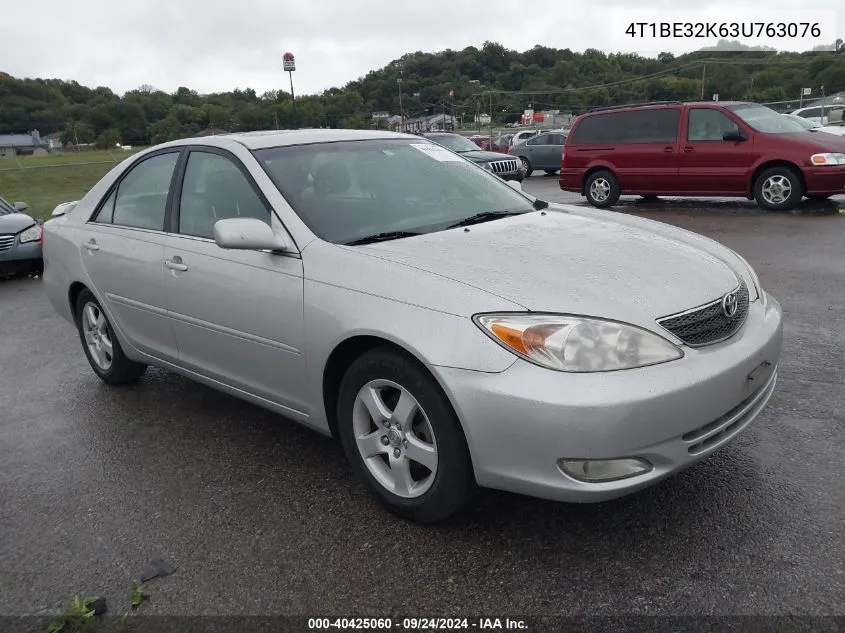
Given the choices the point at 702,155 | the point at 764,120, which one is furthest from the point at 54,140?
the point at 764,120

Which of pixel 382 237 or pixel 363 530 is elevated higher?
pixel 382 237

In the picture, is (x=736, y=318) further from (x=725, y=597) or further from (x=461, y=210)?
(x=461, y=210)

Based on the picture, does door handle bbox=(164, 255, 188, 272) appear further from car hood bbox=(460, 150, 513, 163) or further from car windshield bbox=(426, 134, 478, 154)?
car windshield bbox=(426, 134, 478, 154)

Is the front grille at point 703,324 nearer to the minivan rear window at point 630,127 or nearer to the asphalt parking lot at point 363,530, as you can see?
the asphalt parking lot at point 363,530

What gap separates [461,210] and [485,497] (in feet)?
4.82

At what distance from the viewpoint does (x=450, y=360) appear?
2619 mm

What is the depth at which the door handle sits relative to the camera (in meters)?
3.89

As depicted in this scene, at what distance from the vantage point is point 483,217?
12.4ft

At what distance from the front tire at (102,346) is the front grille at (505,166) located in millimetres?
13344

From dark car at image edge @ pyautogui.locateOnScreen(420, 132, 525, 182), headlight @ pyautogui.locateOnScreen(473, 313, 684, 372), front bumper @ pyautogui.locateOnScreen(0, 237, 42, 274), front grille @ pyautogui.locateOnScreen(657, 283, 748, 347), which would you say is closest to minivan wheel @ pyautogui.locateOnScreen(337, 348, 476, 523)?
headlight @ pyautogui.locateOnScreen(473, 313, 684, 372)

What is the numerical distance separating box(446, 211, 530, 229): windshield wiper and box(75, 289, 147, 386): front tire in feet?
8.29

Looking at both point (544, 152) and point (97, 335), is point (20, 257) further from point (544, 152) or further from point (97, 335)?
point (544, 152)

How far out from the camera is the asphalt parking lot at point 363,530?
253 centimetres

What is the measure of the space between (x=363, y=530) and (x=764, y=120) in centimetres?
1087
